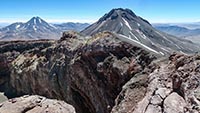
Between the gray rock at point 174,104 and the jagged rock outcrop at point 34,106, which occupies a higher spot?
the gray rock at point 174,104

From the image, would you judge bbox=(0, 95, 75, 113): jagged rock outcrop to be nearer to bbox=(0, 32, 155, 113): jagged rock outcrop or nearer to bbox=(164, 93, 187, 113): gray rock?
bbox=(164, 93, 187, 113): gray rock

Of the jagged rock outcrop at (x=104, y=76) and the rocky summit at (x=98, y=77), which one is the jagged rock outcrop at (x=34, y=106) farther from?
the jagged rock outcrop at (x=104, y=76)

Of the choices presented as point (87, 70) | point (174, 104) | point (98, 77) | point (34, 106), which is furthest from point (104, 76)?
point (174, 104)

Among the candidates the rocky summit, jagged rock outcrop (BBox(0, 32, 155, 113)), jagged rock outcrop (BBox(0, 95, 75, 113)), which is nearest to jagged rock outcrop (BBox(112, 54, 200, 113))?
the rocky summit

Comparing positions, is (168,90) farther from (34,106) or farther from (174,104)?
(34,106)

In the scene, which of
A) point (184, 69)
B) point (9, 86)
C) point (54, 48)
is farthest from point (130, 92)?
point (9, 86)

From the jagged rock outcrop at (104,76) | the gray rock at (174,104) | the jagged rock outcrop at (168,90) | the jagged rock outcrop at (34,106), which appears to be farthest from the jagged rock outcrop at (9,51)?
the gray rock at (174,104)
